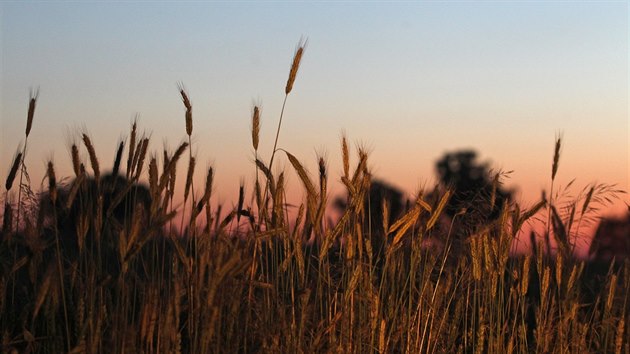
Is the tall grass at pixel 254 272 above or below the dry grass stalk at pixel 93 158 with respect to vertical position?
below

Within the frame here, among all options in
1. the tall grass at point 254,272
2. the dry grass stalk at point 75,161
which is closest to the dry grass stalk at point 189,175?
the tall grass at point 254,272

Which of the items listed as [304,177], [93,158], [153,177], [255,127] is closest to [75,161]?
[93,158]

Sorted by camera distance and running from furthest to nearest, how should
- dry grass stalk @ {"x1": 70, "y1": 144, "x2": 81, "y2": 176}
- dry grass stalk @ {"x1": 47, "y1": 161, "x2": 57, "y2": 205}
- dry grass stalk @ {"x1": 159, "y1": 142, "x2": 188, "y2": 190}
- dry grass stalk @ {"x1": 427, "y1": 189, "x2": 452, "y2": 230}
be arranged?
dry grass stalk @ {"x1": 427, "y1": 189, "x2": 452, "y2": 230} < dry grass stalk @ {"x1": 70, "y1": 144, "x2": 81, "y2": 176} < dry grass stalk @ {"x1": 47, "y1": 161, "x2": 57, "y2": 205} < dry grass stalk @ {"x1": 159, "y1": 142, "x2": 188, "y2": 190}

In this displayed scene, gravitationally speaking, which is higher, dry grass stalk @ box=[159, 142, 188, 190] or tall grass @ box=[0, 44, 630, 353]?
dry grass stalk @ box=[159, 142, 188, 190]

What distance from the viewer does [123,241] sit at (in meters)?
3.00

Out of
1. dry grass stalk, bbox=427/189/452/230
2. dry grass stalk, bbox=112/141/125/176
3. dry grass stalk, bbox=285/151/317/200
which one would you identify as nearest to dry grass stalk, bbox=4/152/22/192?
dry grass stalk, bbox=112/141/125/176

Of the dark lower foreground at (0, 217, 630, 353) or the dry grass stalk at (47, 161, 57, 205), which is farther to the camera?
the dry grass stalk at (47, 161, 57, 205)

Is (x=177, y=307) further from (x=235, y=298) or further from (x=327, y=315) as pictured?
(x=327, y=315)

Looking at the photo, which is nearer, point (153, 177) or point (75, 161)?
point (153, 177)

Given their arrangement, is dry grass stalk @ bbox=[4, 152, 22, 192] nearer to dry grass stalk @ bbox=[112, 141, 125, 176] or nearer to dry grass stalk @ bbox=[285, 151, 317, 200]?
dry grass stalk @ bbox=[112, 141, 125, 176]

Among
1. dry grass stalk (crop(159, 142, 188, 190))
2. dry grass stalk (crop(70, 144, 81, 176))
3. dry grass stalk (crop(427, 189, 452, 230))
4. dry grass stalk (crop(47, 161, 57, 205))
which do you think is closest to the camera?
dry grass stalk (crop(159, 142, 188, 190))

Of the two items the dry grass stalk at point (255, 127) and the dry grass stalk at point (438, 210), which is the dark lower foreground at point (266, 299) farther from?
the dry grass stalk at point (255, 127)

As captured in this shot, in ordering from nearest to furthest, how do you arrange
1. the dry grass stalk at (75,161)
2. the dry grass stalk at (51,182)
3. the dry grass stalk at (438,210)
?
the dry grass stalk at (51,182)
the dry grass stalk at (75,161)
the dry grass stalk at (438,210)

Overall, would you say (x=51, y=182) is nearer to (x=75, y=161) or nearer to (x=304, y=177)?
(x=75, y=161)
